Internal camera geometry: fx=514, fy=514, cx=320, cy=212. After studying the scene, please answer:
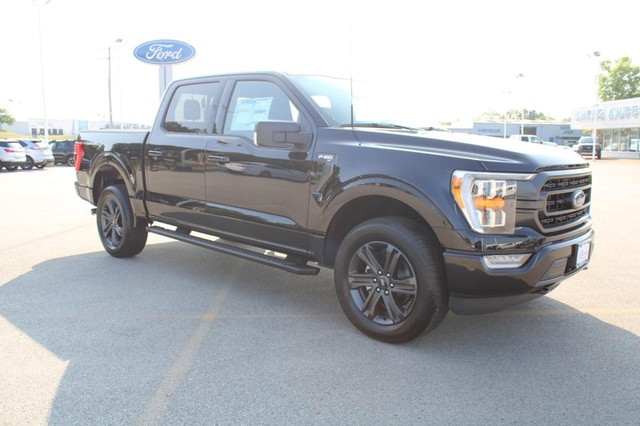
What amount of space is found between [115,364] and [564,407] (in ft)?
9.11

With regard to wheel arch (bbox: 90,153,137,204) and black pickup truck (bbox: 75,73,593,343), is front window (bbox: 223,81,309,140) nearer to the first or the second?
black pickup truck (bbox: 75,73,593,343)

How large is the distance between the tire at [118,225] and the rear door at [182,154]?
1.57ft

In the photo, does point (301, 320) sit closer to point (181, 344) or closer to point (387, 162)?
point (181, 344)

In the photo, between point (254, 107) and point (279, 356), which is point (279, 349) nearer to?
point (279, 356)

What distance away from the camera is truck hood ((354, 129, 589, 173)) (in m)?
3.29

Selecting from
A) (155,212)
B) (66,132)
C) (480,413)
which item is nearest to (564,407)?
(480,413)

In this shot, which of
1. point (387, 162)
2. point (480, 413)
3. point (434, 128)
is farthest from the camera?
point (434, 128)

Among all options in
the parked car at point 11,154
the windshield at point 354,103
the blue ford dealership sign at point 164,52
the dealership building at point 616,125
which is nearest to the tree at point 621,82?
the dealership building at point 616,125

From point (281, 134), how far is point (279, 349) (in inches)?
63.3

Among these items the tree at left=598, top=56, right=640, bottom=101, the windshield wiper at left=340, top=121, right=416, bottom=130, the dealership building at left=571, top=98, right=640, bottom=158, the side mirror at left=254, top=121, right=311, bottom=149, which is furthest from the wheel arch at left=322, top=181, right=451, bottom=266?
the tree at left=598, top=56, right=640, bottom=101

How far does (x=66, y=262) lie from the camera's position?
20.2ft

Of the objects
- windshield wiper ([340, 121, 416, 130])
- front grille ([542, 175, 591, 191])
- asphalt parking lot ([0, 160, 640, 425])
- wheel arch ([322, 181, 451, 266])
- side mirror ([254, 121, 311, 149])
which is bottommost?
asphalt parking lot ([0, 160, 640, 425])

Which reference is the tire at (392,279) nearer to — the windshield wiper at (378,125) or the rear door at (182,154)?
the windshield wiper at (378,125)

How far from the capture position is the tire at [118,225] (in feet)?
19.8
